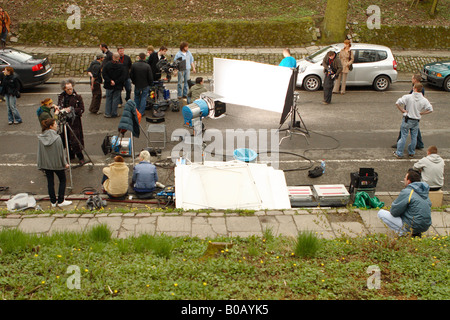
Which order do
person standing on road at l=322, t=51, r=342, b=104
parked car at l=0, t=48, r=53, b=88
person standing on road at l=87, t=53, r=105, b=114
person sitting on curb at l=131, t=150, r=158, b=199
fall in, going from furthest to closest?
parked car at l=0, t=48, r=53, b=88 → person standing on road at l=322, t=51, r=342, b=104 → person standing on road at l=87, t=53, r=105, b=114 → person sitting on curb at l=131, t=150, r=158, b=199

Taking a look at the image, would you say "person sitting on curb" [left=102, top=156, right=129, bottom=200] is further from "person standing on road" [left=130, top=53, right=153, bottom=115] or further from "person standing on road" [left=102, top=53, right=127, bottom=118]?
"person standing on road" [left=102, top=53, right=127, bottom=118]

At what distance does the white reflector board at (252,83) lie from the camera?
12.2 meters

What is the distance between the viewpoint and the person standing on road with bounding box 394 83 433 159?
38.2ft

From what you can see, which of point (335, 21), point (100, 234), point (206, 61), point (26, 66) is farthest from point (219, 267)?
point (335, 21)

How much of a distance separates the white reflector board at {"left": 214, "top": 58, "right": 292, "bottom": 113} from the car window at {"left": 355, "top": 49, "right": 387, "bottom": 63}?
647 cm

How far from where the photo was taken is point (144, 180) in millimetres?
9750

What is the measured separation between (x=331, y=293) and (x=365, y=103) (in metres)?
11.4

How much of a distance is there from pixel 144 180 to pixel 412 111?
6498 mm

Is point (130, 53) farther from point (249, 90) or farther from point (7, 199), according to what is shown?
point (7, 199)

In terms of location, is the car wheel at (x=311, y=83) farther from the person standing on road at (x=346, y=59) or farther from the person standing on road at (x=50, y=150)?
the person standing on road at (x=50, y=150)

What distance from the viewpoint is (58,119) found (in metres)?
10.6

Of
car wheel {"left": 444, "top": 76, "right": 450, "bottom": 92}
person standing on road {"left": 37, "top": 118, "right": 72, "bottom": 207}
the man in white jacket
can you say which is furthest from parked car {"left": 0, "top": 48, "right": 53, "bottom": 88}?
car wheel {"left": 444, "top": 76, "right": 450, "bottom": 92}

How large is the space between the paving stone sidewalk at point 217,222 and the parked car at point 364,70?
9.18 meters

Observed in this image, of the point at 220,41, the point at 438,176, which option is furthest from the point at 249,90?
the point at 220,41
